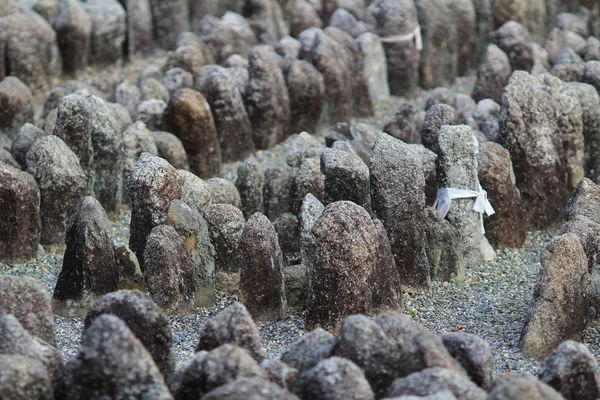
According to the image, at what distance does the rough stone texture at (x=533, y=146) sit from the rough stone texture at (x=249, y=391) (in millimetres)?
4010

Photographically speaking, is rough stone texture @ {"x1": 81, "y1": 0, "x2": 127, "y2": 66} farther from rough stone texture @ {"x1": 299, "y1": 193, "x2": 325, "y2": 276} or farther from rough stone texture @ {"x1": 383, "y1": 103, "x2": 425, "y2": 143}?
rough stone texture @ {"x1": 299, "y1": 193, "x2": 325, "y2": 276}

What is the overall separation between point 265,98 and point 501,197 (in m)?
2.36

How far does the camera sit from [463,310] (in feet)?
18.6

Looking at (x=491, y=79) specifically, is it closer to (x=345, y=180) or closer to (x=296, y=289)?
(x=345, y=180)

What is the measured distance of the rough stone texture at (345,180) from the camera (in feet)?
19.2

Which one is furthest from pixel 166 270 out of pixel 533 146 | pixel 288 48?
pixel 288 48

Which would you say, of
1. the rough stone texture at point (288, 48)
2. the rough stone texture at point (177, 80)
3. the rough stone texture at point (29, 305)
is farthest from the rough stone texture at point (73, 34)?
the rough stone texture at point (29, 305)

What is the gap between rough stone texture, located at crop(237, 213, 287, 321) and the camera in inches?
210

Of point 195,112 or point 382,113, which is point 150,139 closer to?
point 195,112

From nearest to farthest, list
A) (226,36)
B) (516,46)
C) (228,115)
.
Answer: (228,115)
(516,46)
(226,36)

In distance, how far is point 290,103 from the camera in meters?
8.48

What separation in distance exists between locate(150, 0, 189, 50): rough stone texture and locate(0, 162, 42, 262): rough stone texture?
16.1 feet

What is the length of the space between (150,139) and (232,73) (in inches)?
53.4

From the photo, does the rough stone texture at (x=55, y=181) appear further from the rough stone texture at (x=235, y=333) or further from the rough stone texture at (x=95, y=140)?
the rough stone texture at (x=235, y=333)
